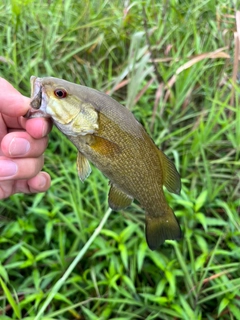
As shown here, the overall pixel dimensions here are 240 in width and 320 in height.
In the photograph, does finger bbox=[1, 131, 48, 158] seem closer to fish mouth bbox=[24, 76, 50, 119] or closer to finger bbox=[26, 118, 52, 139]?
finger bbox=[26, 118, 52, 139]

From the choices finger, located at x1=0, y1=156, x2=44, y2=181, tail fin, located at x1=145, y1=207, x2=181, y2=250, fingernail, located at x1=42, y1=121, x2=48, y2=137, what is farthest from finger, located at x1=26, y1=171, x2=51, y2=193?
tail fin, located at x1=145, y1=207, x2=181, y2=250

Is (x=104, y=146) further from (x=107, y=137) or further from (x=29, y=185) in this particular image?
(x=29, y=185)

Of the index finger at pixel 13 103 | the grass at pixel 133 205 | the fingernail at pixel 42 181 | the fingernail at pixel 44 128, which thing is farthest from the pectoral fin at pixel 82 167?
the grass at pixel 133 205

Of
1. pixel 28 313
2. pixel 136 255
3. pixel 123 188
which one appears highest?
pixel 123 188

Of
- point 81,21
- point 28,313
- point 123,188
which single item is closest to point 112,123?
point 123,188

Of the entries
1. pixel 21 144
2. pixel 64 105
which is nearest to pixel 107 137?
pixel 64 105

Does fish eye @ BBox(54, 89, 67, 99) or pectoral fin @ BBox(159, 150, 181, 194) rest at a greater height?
fish eye @ BBox(54, 89, 67, 99)

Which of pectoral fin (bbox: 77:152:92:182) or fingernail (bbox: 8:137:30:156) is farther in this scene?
fingernail (bbox: 8:137:30:156)

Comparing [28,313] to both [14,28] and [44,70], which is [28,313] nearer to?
[44,70]
